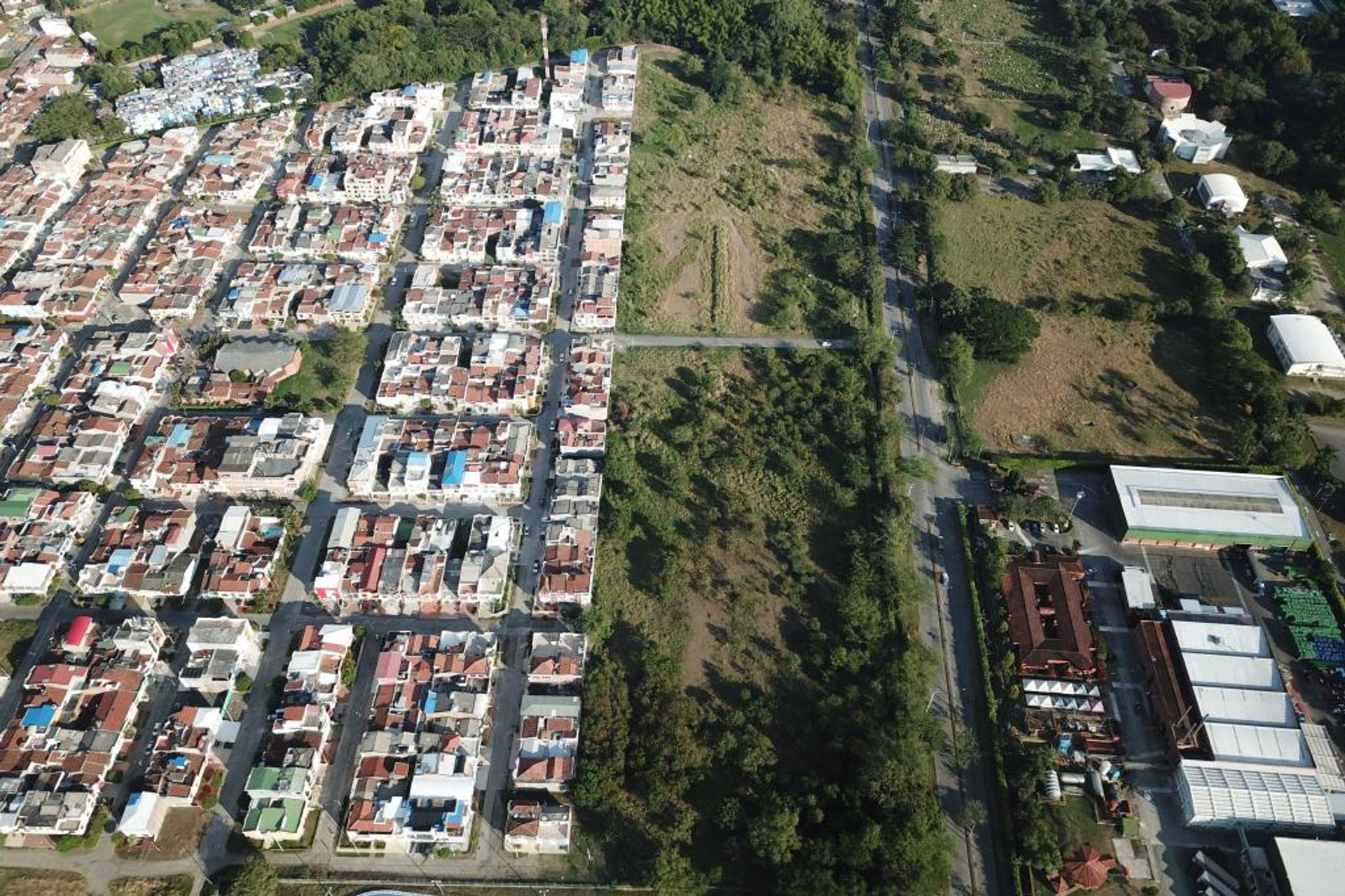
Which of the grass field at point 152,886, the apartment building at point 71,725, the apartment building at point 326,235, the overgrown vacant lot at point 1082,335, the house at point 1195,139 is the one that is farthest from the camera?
the house at point 1195,139

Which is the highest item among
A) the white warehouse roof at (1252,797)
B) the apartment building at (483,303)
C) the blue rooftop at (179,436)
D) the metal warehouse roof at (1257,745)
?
the apartment building at (483,303)

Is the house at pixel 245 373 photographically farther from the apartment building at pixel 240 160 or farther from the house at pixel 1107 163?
the house at pixel 1107 163

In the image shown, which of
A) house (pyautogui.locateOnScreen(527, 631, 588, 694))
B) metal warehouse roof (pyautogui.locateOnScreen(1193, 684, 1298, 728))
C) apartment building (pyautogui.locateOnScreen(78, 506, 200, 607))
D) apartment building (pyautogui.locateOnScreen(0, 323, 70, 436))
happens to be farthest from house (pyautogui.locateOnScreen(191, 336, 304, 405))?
metal warehouse roof (pyautogui.locateOnScreen(1193, 684, 1298, 728))

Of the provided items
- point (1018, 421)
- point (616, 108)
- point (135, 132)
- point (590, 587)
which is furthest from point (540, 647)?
point (135, 132)

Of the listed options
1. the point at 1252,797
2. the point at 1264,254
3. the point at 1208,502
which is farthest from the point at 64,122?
the point at 1264,254

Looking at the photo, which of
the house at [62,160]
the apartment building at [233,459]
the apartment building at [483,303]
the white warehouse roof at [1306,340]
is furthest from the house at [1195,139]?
the house at [62,160]

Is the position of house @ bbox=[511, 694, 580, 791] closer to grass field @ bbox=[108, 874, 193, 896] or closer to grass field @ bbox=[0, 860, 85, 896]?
grass field @ bbox=[108, 874, 193, 896]

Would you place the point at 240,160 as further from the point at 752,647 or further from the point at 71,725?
the point at 752,647
